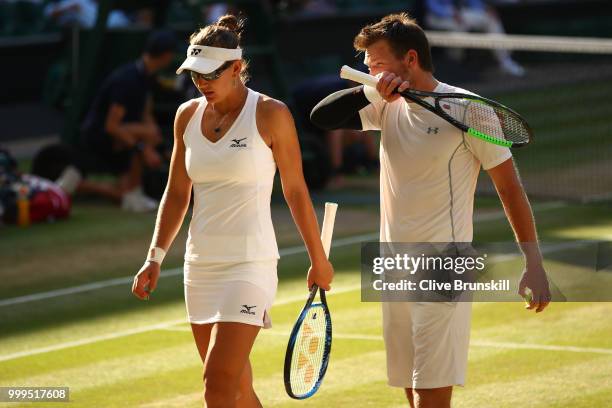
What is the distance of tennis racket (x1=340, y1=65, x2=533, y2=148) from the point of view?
5.58 meters

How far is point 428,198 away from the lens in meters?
5.71

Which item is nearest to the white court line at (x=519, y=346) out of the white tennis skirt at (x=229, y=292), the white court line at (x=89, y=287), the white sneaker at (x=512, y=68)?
the white court line at (x=89, y=287)

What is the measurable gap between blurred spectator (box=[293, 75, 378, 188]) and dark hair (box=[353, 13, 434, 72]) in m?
10.2

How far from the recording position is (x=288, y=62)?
2386 centimetres

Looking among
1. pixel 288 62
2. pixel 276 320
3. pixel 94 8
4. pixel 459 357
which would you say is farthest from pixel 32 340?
pixel 288 62

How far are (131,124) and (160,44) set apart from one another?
955mm

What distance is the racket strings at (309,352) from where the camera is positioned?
5.90 m

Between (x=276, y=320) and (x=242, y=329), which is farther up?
(x=242, y=329)

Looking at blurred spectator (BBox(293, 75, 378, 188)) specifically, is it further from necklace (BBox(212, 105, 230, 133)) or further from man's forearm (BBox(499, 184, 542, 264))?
man's forearm (BBox(499, 184, 542, 264))

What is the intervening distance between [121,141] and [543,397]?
8291 mm

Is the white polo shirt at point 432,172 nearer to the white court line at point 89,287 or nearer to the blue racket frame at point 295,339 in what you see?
the blue racket frame at point 295,339

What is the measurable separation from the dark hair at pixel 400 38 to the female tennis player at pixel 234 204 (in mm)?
534

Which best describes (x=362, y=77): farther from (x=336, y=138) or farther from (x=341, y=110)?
(x=336, y=138)

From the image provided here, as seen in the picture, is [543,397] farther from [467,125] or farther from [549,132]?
[549,132]
